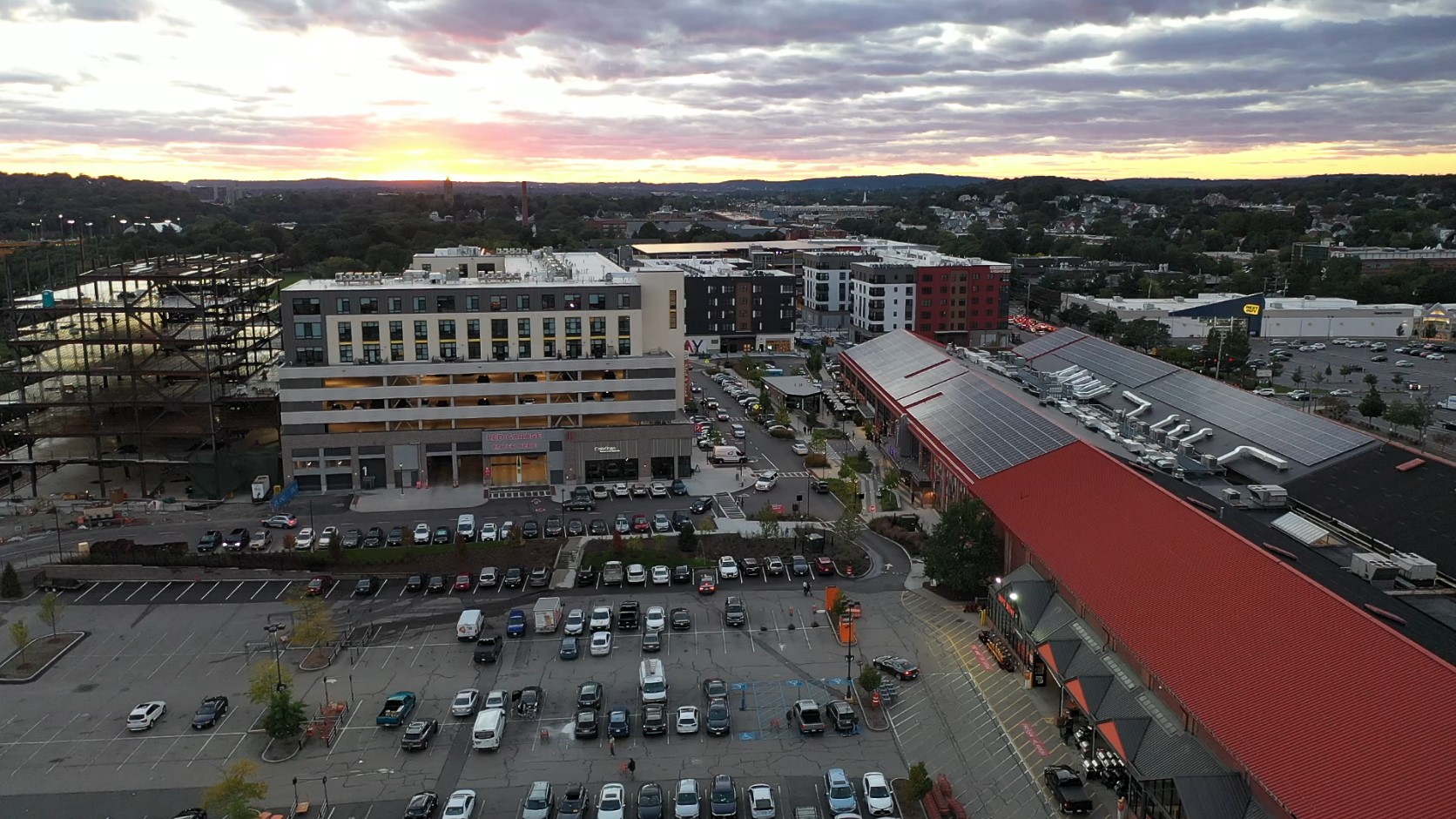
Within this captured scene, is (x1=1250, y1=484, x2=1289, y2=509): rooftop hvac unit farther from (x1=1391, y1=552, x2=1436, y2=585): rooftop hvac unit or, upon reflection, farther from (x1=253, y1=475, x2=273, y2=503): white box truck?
(x1=253, y1=475, x2=273, y2=503): white box truck

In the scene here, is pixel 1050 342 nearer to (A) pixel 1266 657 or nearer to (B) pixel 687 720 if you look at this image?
(A) pixel 1266 657

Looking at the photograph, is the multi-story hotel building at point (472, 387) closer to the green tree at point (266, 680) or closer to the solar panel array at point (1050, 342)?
the green tree at point (266, 680)

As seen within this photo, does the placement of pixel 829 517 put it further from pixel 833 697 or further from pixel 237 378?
pixel 237 378

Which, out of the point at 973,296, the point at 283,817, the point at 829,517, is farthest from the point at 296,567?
the point at 973,296

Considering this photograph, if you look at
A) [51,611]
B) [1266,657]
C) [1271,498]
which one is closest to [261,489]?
[51,611]

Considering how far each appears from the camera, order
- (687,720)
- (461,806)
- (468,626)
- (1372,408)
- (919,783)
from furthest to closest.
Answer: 1. (1372,408)
2. (468,626)
3. (687,720)
4. (461,806)
5. (919,783)

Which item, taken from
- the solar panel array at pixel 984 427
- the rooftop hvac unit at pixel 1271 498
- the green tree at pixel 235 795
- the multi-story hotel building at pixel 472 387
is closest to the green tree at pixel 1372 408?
the solar panel array at pixel 984 427

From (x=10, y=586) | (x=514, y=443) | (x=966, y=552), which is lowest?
(x=10, y=586)
